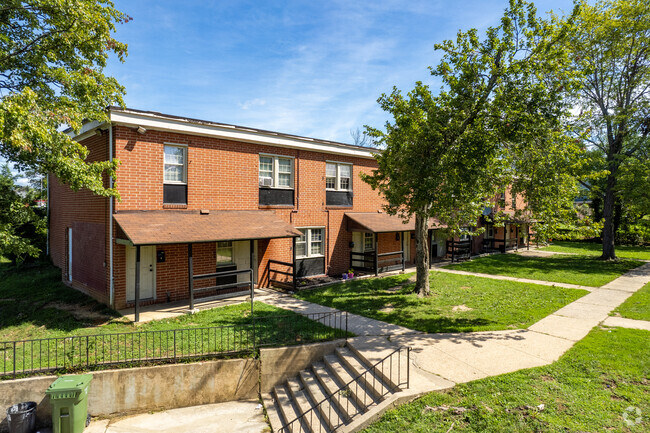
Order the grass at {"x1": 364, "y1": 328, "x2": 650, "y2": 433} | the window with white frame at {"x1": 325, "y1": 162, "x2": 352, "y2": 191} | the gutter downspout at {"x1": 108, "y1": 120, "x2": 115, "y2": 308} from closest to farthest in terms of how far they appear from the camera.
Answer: the grass at {"x1": 364, "y1": 328, "x2": 650, "y2": 433}
the gutter downspout at {"x1": 108, "y1": 120, "x2": 115, "y2": 308}
the window with white frame at {"x1": 325, "y1": 162, "x2": 352, "y2": 191}

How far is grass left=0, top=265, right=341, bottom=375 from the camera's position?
798 cm

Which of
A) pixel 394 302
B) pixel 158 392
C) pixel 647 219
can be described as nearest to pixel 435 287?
pixel 394 302

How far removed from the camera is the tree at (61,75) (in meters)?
9.58

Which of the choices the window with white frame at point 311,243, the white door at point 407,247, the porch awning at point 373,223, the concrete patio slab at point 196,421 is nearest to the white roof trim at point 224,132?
the porch awning at point 373,223

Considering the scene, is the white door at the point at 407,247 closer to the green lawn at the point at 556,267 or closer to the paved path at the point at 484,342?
the green lawn at the point at 556,267

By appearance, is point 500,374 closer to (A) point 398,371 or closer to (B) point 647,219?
(A) point 398,371

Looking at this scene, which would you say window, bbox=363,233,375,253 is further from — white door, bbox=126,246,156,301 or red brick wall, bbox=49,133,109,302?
red brick wall, bbox=49,133,109,302

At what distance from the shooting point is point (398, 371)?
7.03 m

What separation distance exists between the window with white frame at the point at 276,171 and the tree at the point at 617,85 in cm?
1732

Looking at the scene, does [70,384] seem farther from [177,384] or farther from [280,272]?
[280,272]

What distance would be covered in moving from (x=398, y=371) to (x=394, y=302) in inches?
229

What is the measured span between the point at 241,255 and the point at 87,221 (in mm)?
5758

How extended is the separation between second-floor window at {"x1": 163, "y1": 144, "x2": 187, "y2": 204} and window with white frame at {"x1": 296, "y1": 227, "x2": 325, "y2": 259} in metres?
5.70

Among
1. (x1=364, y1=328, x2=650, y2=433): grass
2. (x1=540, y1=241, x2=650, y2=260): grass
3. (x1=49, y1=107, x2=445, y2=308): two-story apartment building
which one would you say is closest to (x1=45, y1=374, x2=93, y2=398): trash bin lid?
(x1=49, y1=107, x2=445, y2=308): two-story apartment building
